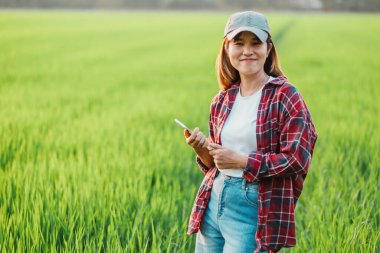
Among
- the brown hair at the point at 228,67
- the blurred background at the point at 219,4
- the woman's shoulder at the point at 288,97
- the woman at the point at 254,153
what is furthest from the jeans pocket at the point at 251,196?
the blurred background at the point at 219,4

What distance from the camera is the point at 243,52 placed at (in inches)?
60.1

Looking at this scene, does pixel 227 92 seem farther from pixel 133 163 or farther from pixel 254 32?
pixel 133 163

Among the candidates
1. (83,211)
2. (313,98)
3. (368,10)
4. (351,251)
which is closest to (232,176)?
(351,251)

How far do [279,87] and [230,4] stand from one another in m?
70.4

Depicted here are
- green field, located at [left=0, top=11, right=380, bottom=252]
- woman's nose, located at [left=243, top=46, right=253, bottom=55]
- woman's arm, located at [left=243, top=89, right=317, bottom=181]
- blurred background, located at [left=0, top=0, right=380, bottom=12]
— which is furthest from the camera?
blurred background, located at [left=0, top=0, right=380, bottom=12]

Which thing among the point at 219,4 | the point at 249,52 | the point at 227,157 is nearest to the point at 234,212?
the point at 227,157

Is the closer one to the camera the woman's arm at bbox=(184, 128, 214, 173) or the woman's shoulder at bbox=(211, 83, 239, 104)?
the woman's arm at bbox=(184, 128, 214, 173)

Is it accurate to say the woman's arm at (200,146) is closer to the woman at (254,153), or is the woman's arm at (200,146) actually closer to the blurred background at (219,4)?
the woman at (254,153)

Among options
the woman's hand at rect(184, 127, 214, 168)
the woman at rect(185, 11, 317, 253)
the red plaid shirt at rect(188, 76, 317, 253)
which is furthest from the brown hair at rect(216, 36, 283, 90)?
the woman's hand at rect(184, 127, 214, 168)

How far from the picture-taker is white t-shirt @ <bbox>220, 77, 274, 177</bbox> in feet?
4.93

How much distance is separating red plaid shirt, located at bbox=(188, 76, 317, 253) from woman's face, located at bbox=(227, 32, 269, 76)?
7 centimetres

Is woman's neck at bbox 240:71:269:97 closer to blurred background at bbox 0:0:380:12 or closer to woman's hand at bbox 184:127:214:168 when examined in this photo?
woman's hand at bbox 184:127:214:168

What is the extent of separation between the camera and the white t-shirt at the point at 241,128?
150 centimetres

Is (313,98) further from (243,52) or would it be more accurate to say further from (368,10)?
(368,10)
